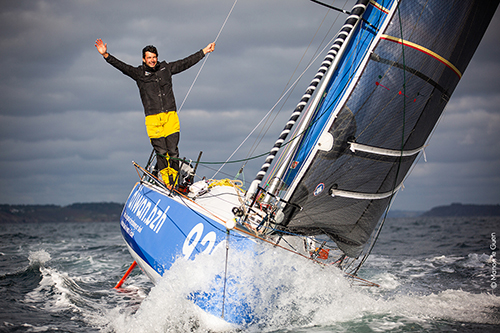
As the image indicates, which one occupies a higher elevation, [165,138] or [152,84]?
[152,84]

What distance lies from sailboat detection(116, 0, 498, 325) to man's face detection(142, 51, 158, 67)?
1.61 metres

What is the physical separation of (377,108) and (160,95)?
279cm

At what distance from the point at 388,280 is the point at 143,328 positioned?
514 centimetres

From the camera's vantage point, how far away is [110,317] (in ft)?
15.8

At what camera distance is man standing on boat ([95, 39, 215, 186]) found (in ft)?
16.8

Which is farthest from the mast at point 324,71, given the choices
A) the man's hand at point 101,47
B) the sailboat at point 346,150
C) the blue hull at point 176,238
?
the man's hand at point 101,47

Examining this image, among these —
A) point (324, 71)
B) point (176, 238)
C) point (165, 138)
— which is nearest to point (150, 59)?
point (165, 138)

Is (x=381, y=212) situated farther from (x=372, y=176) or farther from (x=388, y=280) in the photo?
(x=388, y=280)

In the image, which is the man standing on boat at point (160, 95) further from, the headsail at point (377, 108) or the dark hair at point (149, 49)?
the headsail at point (377, 108)

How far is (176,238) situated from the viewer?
413cm

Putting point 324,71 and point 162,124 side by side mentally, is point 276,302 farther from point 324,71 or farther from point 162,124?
point 162,124

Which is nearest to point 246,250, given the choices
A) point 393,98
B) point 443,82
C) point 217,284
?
point 217,284

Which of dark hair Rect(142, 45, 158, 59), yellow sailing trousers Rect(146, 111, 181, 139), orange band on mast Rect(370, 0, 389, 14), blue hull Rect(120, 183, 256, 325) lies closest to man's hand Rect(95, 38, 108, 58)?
dark hair Rect(142, 45, 158, 59)

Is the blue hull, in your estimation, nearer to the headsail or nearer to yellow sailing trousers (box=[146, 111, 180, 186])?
yellow sailing trousers (box=[146, 111, 180, 186])
